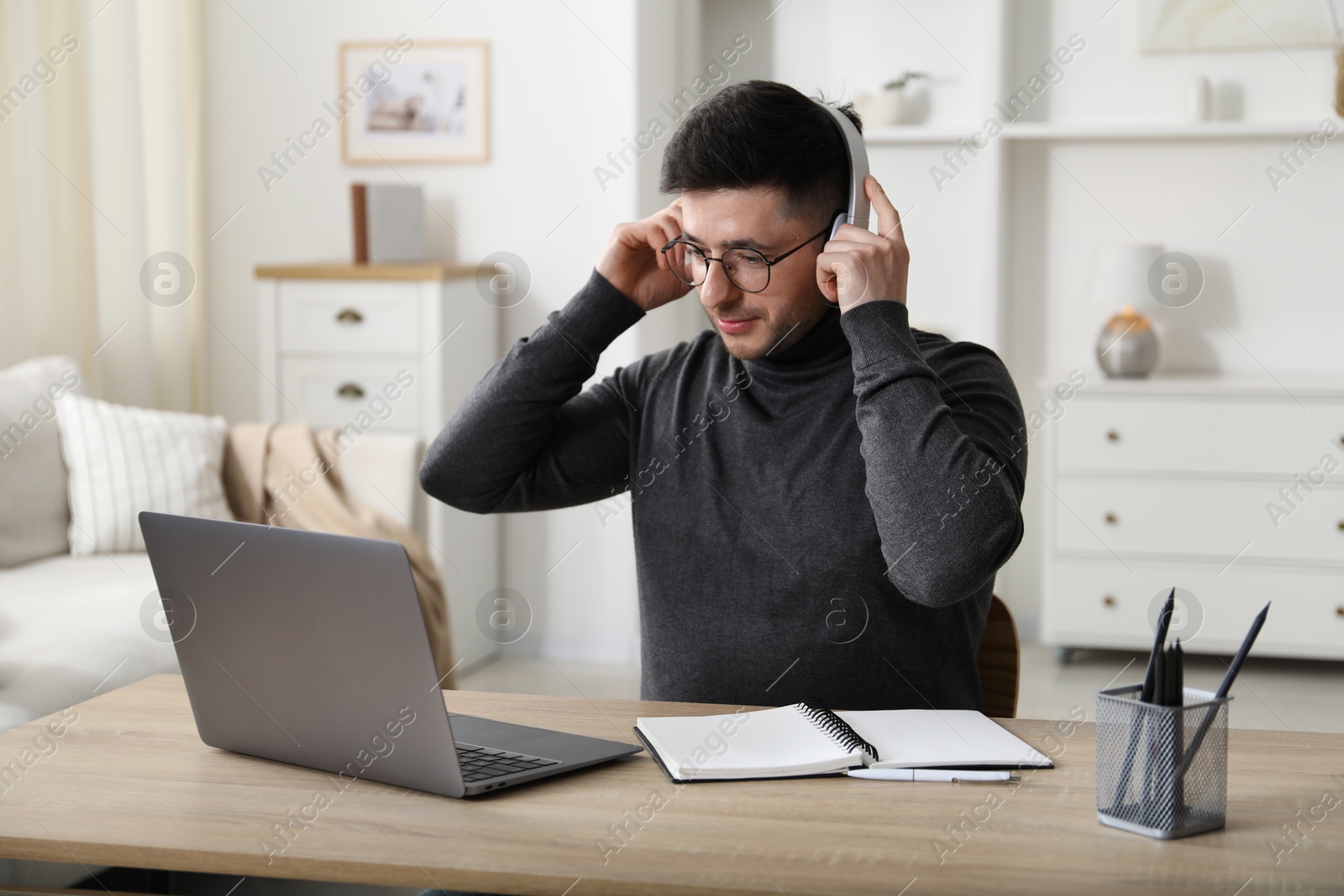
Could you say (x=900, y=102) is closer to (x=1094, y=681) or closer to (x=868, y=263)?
(x=1094, y=681)

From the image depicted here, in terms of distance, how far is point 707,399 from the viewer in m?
1.64

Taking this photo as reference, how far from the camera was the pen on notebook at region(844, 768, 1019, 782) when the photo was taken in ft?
3.54

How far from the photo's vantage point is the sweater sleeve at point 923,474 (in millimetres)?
1298

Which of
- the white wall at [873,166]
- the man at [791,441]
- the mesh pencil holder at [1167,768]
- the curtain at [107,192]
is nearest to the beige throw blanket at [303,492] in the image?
the curtain at [107,192]

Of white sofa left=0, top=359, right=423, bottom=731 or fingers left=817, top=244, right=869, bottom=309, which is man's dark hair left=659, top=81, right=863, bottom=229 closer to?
fingers left=817, top=244, right=869, bottom=309

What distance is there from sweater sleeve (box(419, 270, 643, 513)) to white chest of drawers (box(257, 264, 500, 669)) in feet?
7.09

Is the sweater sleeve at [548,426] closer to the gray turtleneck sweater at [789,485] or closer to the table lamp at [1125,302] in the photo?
the gray turtleneck sweater at [789,485]

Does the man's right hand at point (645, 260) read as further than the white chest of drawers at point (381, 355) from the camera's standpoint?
No

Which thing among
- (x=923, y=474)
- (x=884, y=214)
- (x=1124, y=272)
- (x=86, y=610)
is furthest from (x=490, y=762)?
(x=1124, y=272)

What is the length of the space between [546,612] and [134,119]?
201 cm

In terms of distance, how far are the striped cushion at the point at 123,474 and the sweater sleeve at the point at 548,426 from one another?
5.74 ft

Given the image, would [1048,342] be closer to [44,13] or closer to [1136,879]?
[44,13]

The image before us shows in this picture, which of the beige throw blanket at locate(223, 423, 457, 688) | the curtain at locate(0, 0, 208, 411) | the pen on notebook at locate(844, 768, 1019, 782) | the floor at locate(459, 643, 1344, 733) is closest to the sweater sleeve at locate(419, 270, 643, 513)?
the pen on notebook at locate(844, 768, 1019, 782)

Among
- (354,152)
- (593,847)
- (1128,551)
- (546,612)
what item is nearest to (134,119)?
(354,152)
